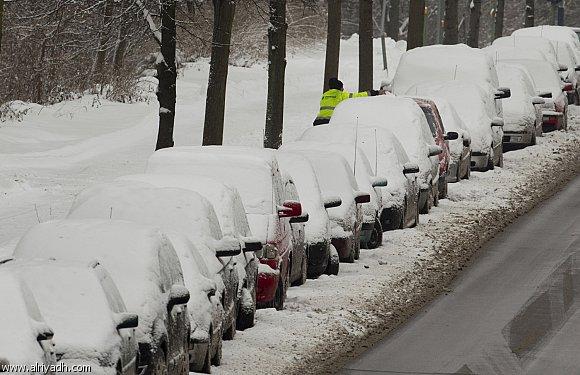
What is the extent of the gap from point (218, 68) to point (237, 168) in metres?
10.2

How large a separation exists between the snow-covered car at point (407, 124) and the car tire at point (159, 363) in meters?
12.9

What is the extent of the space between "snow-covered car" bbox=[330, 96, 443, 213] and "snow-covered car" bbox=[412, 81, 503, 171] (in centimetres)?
423

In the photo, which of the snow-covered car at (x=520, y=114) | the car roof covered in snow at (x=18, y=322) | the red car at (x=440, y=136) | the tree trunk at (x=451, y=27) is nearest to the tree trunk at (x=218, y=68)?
the red car at (x=440, y=136)

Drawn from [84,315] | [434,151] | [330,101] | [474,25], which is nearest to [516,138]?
[330,101]

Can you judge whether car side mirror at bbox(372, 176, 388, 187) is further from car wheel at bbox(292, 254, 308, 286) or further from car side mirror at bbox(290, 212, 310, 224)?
car side mirror at bbox(290, 212, 310, 224)

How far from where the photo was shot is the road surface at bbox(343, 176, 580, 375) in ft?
45.2

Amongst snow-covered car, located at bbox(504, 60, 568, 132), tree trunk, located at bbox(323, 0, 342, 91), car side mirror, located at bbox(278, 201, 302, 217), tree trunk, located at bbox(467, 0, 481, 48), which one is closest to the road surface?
car side mirror, located at bbox(278, 201, 302, 217)

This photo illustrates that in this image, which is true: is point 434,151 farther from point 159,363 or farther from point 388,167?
point 159,363

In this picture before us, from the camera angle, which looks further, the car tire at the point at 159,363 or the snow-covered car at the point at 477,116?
the snow-covered car at the point at 477,116

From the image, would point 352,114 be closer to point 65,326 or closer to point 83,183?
point 83,183

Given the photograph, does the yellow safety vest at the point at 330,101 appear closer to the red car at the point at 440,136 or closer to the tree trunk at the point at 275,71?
the tree trunk at the point at 275,71

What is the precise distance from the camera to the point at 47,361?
29.0 ft

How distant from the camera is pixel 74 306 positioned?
32.0 ft

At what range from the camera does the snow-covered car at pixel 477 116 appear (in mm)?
29266
